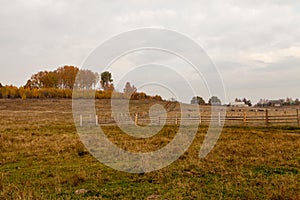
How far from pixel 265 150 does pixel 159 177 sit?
6.06m

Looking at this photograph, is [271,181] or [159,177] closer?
[271,181]

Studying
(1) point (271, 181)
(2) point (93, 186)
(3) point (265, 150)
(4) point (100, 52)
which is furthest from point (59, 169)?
(3) point (265, 150)

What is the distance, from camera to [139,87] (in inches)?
452

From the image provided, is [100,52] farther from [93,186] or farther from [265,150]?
[265,150]

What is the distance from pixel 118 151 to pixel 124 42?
497cm

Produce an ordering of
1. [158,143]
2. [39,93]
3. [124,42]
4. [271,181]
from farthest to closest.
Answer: [39,93] < [158,143] < [124,42] < [271,181]

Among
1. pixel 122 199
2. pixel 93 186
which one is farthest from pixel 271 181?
pixel 93 186

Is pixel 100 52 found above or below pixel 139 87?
above

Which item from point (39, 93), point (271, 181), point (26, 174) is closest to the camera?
point (271, 181)

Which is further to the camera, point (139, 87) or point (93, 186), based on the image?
point (139, 87)

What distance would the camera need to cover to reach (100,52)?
9.28 metres

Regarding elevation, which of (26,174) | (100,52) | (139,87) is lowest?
(26,174)

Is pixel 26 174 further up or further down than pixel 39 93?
further down

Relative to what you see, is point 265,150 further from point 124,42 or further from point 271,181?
point 124,42
